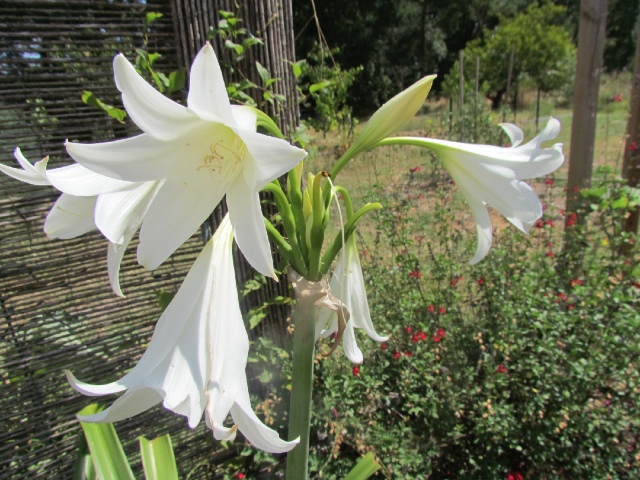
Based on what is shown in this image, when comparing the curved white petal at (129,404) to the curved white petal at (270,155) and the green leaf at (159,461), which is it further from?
the green leaf at (159,461)

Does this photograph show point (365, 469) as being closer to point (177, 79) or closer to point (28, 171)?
point (28, 171)

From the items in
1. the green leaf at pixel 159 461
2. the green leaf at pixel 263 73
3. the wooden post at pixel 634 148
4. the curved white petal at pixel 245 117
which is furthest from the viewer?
the wooden post at pixel 634 148

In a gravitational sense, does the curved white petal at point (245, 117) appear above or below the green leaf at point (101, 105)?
below

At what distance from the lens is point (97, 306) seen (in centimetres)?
185

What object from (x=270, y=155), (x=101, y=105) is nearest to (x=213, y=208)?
(x=270, y=155)

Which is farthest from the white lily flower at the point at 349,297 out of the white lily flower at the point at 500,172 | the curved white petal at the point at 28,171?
the curved white petal at the point at 28,171

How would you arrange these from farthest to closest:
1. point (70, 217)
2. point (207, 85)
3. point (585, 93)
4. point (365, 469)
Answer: point (585, 93)
point (365, 469)
point (70, 217)
point (207, 85)

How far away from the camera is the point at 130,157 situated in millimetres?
562

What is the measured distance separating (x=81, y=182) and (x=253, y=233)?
0.27m

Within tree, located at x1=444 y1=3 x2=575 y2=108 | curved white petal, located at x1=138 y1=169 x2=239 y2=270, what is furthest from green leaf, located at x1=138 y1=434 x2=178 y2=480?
tree, located at x1=444 y1=3 x2=575 y2=108

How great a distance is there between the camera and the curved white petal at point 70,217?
73 cm

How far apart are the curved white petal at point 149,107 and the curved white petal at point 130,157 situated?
0.02 metres

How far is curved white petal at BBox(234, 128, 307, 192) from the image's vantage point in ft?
1.67

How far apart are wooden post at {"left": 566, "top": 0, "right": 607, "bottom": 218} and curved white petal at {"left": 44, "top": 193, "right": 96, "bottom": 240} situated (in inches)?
85.2
